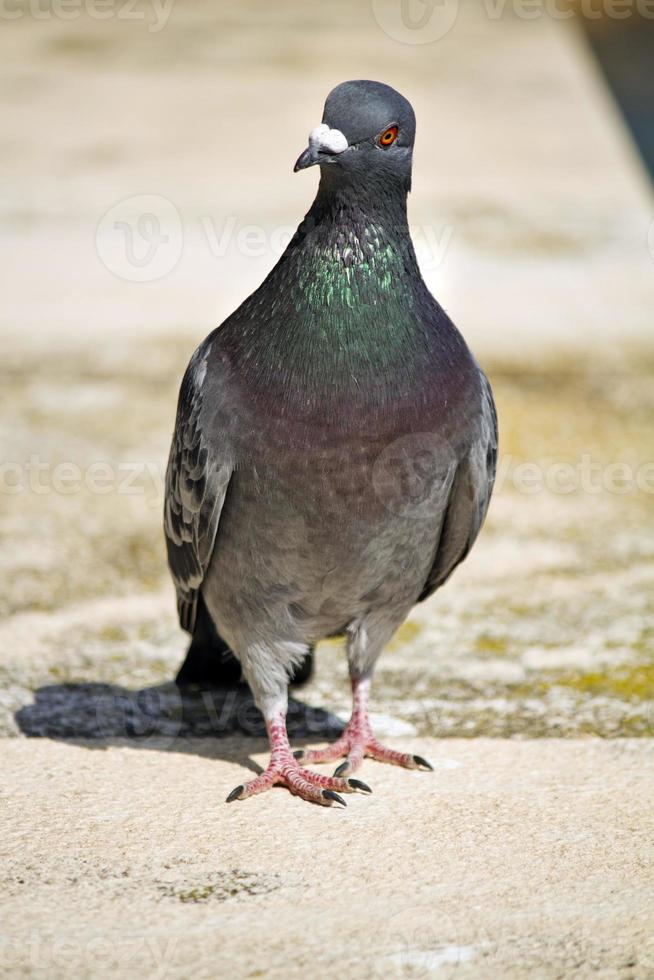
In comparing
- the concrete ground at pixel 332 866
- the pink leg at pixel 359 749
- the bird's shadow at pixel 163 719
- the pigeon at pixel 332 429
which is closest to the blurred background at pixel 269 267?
the bird's shadow at pixel 163 719

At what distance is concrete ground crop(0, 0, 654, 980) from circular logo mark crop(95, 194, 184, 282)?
44mm

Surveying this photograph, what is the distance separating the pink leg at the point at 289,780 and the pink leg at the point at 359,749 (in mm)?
167

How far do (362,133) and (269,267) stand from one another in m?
7.00

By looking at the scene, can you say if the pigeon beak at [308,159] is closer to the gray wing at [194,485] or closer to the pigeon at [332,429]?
the pigeon at [332,429]

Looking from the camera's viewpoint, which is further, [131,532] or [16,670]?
[131,532]

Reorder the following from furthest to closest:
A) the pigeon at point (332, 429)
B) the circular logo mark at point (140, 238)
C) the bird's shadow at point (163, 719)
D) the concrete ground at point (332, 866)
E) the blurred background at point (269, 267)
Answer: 1. the circular logo mark at point (140, 238)
2. the blurred background at point (269, 267)
3. the bird's shadow at point (163, 719)
4. the pigeon at point (332, 429)
5. the concrete ground at point (332, 866)

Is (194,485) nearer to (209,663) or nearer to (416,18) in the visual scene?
(209,663)

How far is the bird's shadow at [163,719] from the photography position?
17.6 ft

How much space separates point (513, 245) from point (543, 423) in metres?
3.46

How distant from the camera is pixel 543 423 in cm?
877

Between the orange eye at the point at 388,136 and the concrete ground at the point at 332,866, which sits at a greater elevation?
the orange eye at the point at 388,136

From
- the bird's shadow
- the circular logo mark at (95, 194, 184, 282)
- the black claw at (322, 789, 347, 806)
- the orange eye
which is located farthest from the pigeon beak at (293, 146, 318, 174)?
the circular logo mark at (95, 194, 184, 282)

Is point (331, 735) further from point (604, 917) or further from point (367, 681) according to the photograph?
point (604, 917)

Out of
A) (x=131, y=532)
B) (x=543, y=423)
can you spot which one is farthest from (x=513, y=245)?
(x=131, y=532)
